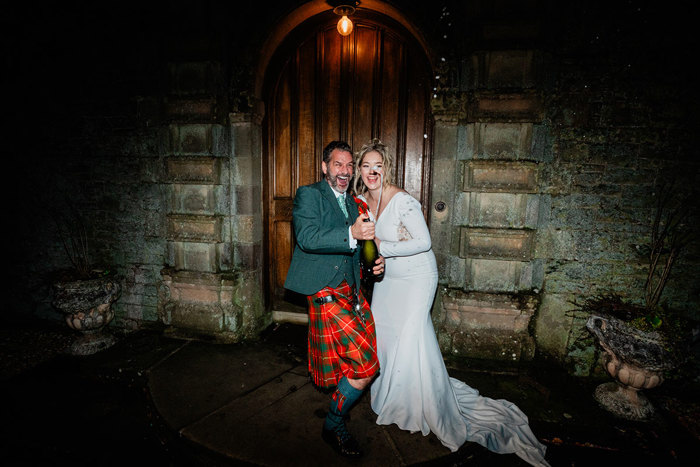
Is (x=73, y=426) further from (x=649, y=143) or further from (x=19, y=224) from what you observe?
(x=649, y=143)

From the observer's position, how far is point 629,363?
2.99 metres

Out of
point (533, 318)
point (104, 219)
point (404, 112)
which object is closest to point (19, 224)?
point (104, 219)

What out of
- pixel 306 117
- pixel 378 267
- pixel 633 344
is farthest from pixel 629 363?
pixel 306 117

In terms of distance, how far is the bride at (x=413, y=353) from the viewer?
258 cm

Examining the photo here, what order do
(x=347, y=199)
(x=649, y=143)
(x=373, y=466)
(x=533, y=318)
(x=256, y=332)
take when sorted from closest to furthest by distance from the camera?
(x=373, y=466), (x=347, y=199), (x=649, y=143), (x=533, y=318), (x=256, y=332)

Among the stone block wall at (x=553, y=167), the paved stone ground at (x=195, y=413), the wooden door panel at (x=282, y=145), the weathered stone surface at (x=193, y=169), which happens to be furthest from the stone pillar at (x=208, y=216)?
the stone block wall at (x=553, y=167)

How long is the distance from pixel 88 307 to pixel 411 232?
4098 millimetres

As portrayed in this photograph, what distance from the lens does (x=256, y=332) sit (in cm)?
421

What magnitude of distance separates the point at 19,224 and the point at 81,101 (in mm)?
2171

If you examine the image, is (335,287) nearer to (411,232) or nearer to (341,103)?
(411,232)

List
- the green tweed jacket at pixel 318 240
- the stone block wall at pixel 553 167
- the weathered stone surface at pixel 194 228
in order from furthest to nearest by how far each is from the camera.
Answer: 1. the weathered stone surface at pixel 194 228
2. the stone block wall at pixel 553 167
3. the green tweed jacket at pixel 318 240

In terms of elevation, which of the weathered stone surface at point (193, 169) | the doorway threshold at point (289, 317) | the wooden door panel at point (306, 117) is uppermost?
the wooden door panel at point (306, 117)

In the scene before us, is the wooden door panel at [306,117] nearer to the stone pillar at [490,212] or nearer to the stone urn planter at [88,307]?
the stone pillar at [490,212]

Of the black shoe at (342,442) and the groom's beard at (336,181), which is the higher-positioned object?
the groom's beard at (336,181)
